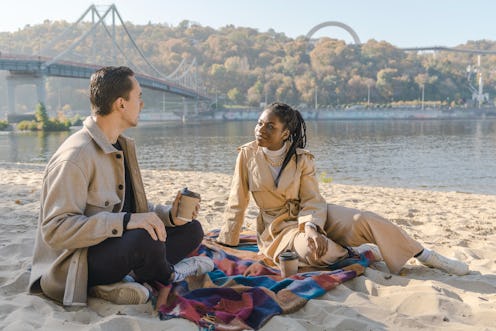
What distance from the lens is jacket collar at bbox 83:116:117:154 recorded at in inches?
84.7

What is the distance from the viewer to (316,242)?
2574 mm

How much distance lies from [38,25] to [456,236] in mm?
65705

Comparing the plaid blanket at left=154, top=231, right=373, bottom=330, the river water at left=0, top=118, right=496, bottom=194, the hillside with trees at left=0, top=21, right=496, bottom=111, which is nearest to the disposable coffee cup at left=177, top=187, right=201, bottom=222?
the plaid blanket at left=154, top=231, right=373, bottom=330

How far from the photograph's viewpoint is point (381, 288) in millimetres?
2436

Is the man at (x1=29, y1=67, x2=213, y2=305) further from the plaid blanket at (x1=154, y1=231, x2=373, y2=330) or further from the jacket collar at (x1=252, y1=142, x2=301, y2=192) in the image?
the jacket collar at (x1=252, y1=142, x2=301, y2=192)

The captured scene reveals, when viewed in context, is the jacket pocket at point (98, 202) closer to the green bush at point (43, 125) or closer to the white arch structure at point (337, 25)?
the green bush at point (43, 125)

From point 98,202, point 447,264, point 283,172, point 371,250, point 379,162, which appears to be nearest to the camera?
point 98,202

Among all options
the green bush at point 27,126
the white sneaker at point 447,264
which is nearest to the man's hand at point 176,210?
the white sneaker at point 447,264

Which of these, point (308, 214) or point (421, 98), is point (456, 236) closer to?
point (308, 214)

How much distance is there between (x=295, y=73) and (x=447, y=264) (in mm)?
79473

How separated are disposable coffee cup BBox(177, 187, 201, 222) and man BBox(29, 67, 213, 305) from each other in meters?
0.22

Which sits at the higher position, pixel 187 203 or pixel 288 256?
pixel 187 203

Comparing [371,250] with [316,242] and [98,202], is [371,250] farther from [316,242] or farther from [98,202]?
[98,202]

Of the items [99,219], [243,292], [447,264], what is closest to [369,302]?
[243,292]
